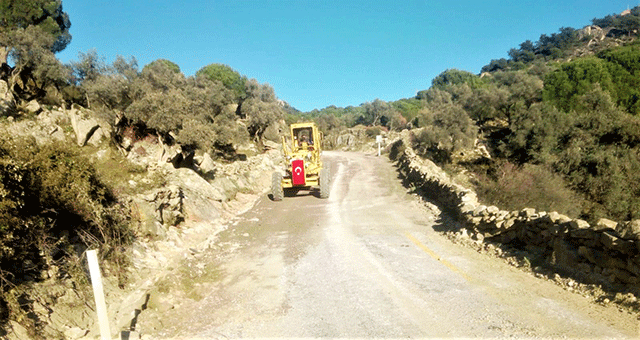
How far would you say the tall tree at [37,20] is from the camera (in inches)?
1029

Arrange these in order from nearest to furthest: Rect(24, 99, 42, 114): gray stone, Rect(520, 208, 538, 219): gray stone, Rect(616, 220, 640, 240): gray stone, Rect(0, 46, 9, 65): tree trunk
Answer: Rect(616, 220, 640, 240): gray stone, Rect(520, 208, 538, 219): gray stone, Rect(24, 99, 42, 114): gray stone, Rect(0, 46, 9, 65): tree trunk

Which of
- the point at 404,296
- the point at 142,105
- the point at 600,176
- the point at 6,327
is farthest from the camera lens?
the point at 600,176

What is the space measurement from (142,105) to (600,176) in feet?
77.0

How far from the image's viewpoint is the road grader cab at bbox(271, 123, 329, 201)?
1447 cm

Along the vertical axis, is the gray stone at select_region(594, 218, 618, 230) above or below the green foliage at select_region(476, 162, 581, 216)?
above

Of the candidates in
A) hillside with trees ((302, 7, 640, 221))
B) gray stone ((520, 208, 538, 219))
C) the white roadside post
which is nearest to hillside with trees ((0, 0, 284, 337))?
the white roadside post

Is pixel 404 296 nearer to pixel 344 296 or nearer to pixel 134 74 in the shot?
pixel 344 296

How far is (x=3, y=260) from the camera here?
4426mm

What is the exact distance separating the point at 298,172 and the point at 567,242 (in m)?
9.89

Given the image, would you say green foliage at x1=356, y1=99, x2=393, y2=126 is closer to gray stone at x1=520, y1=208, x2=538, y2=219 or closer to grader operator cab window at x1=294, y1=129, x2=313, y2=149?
grader operator cab window at x1=294, y1=129, x2=313, y2=149

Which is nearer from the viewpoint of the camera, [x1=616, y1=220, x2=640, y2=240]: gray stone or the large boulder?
[x1=616, y1=220, x2=640, y2=240]: gray stone

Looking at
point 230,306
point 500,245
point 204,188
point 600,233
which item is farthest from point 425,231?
point 204,188

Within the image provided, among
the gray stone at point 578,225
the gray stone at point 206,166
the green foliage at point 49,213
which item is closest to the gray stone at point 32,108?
the gray stone at point 206,166

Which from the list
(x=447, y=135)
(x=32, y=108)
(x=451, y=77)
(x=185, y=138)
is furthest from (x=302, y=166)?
(x=451, y=77)
